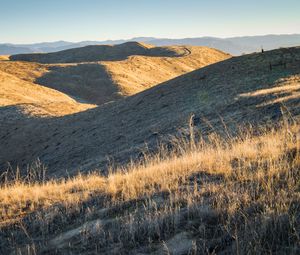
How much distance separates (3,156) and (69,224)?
2545 cm

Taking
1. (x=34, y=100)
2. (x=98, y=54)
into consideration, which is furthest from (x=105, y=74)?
(x=98, y=54)

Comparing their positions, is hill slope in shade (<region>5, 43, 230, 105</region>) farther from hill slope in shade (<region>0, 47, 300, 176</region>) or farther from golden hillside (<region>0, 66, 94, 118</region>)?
hill slope in shade (<region>0, 47, 300, 176</region>)

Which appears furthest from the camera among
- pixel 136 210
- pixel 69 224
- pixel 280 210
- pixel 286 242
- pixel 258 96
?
pixel 258 96

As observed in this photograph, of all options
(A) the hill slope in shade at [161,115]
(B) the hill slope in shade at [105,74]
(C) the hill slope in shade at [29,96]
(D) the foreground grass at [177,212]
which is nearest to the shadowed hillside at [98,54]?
(B) the hill slope in shade at [105,74]

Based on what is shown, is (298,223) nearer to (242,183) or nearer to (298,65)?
(242,183)

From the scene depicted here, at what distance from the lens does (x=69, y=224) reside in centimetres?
587

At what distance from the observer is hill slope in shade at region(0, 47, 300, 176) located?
17688 millimetres

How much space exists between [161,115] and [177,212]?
1939cm

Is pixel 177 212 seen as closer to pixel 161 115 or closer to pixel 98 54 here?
pixel 161 115

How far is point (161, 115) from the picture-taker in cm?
2412

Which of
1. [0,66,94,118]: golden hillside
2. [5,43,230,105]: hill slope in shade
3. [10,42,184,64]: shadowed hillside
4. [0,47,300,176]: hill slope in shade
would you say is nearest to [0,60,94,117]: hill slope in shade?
[0,66,94,118]: golden hillside

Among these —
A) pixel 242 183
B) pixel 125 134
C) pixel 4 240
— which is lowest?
pixel 125 134

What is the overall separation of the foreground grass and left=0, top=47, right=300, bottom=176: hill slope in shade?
7832 millimetres

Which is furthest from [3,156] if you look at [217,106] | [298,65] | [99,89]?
[99,89]
